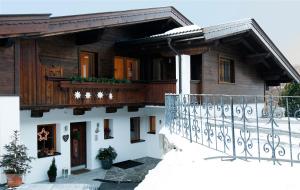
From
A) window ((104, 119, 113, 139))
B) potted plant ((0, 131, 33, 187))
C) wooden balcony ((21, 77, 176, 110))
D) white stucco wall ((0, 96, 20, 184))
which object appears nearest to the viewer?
potted plant ((0, 131, 33, 187))

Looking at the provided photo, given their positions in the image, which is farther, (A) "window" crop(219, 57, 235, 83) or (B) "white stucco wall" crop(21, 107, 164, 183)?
(A) "window" crop(219, 57, 235, 83)

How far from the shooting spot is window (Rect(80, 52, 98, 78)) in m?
14.6

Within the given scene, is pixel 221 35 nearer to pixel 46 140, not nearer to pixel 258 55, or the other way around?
pixel 258 55

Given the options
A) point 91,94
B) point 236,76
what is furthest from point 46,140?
point 236,76

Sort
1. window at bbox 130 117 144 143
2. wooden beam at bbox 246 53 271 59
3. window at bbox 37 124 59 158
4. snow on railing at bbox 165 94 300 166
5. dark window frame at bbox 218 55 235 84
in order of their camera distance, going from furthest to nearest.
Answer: window at bbox 130 117 144 143, wooden beam at bbox 246 53 271 59, dark window frame at bbox 218 55 235 84, window at bbox 37 124 59 158, snow on railing at bbox 165 94 300 166

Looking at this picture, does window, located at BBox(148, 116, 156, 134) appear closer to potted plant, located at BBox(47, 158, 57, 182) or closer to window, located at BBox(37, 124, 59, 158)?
window, located at BBox(37, 124, 59, 158)

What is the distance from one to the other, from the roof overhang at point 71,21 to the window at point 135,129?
18.4 feet

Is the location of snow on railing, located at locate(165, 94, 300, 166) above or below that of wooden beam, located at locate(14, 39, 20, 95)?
below

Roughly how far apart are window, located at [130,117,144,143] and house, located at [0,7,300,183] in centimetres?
6

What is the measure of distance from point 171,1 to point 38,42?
16.0 meters

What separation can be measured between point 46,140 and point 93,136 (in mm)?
2271

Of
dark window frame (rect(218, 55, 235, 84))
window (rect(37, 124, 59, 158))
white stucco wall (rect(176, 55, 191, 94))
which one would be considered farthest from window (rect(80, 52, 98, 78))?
dark window frame (rect(218, 55, 235, 84))

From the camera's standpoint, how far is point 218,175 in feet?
15.3

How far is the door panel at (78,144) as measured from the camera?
14438mm
